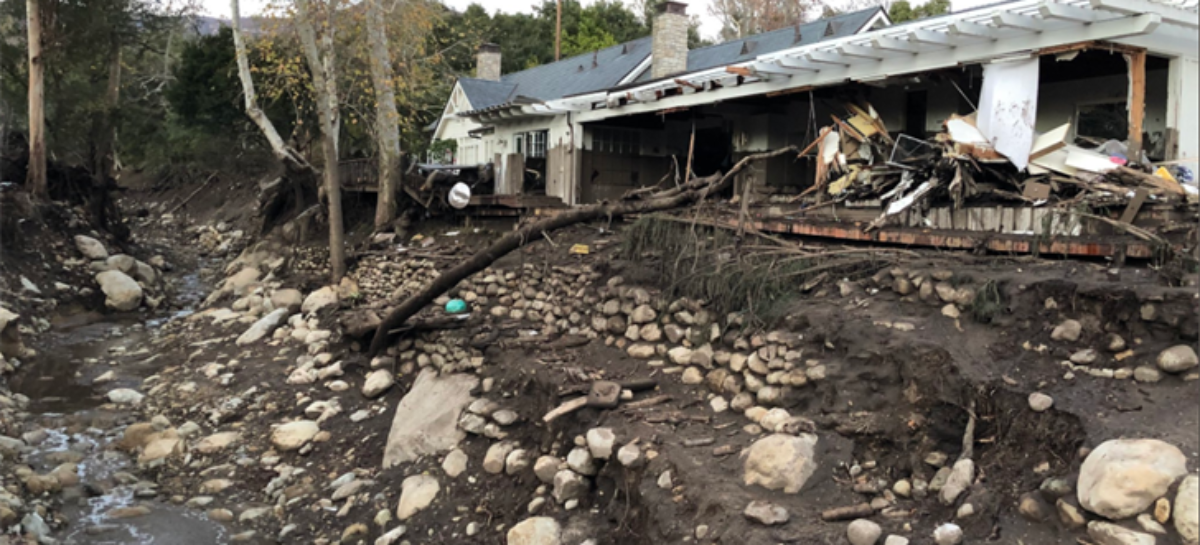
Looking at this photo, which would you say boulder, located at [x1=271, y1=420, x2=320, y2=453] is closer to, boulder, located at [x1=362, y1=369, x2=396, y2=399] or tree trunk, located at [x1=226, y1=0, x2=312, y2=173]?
boulder, located at [x1=362, y1=369, x2=396, y2=399]

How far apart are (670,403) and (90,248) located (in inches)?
581

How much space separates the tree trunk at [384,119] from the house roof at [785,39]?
608 centimetres

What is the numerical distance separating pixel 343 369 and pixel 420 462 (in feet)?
9.19

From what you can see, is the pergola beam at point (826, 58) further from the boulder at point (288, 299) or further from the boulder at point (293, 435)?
the boulder at point (288, 299)

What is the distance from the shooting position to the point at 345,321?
10.5 meters

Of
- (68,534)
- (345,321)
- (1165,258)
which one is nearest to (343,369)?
(345,321)

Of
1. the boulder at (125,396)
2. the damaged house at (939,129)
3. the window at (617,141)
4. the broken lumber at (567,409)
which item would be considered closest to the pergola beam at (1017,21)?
the damaged house at (939,129)

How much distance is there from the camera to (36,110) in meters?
16.6

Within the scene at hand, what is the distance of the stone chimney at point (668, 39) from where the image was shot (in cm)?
1880

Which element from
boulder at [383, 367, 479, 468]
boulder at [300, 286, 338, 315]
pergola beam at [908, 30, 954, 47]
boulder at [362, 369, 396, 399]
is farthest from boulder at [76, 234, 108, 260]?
pergola beam at [908, 30, 954, 47]

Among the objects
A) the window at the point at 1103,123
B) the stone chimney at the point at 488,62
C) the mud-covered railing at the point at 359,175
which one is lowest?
the mud-covered railing at the point at 359,175

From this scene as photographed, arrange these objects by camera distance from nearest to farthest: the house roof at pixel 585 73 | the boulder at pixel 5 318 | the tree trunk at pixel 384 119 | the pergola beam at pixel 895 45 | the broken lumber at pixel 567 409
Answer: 1. the broken lumber at pixel 567 409
2. the pergola beam at pixel 895 45
3. the boulder at pixel 5 318
4. the tree trunk at pixel 384 119
5. the house roof at pixel 585 73

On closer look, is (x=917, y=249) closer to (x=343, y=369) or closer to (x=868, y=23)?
(x=343, y=369)

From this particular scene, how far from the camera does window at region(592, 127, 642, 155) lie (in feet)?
50.2
